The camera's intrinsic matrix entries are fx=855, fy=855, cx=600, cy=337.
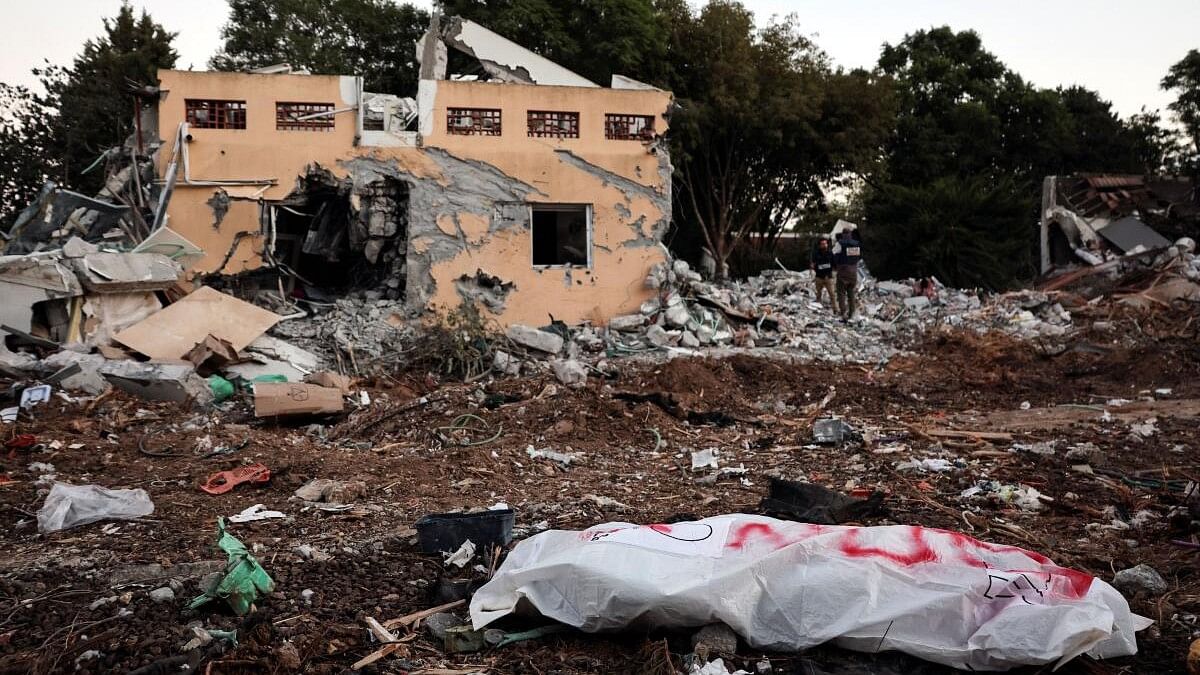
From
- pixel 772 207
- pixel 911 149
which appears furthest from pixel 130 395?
pixel 911 149

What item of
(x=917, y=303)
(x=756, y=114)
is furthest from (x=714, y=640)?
(x=756, y=114)

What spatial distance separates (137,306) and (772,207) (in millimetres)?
16873

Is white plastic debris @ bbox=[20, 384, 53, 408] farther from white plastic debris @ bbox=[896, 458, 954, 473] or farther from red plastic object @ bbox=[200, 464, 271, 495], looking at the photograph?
white plastic debris @ bbox=[896, 458, 954, 473]

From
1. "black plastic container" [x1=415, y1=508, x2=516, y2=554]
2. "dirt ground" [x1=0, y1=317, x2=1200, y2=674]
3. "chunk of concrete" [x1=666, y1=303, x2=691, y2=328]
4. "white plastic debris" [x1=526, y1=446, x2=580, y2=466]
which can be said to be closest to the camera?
"dirt ground" [x1=0, y1=317, x2=1200, y2=674]

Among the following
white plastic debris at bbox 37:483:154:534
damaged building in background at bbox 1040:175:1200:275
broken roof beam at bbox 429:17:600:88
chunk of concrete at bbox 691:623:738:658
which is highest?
broken roof beam at bbox 429:17:600:88

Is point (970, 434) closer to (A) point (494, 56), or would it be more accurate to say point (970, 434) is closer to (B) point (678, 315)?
(B) point (678, 315)

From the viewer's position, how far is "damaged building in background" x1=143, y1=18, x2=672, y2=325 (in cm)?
1236

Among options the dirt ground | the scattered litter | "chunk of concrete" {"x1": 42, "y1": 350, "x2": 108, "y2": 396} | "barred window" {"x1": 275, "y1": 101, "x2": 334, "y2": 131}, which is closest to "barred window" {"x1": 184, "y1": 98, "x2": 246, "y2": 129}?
"barred window" {"x1": 275, "y1": 101, "x2": 334, "y2": 131}

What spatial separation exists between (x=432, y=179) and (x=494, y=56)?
271cm

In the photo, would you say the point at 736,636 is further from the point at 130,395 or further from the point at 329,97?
the point at 329,97

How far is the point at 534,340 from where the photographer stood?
11500 mm

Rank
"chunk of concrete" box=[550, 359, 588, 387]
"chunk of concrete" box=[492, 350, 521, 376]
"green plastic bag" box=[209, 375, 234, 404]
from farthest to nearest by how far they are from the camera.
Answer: "chunk of concrete" box=[492, 350, 521, 376] → "chunk of concrete" box=[550, 359, 588, 387] → "green plastic bag" box=[209, 375, 234, 404]

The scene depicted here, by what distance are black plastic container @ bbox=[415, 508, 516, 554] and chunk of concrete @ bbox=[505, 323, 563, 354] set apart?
745 centimetres

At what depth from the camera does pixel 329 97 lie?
1259cm
